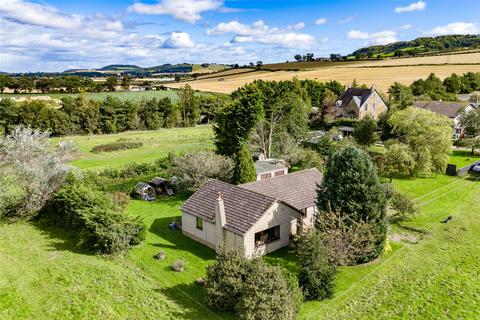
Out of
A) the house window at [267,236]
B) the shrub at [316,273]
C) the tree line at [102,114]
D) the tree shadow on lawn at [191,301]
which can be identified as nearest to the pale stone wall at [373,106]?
the tree line at [102,114]

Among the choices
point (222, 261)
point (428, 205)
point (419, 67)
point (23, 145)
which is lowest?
point (428, 205)

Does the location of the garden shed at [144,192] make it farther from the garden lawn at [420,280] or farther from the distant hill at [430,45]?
the distant hill at [430,45]

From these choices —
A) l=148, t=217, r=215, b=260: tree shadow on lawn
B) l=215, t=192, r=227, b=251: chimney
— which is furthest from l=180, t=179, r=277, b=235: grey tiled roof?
l=148, t=217, r=215, b=260: tree shadow on lawn

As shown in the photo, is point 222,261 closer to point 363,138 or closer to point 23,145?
point 23,145

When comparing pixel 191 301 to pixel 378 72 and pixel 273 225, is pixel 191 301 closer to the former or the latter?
pixel 273 225

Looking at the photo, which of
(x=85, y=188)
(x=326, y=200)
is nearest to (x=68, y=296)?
(x=85, y=188)

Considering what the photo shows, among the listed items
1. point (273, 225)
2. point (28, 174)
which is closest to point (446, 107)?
point (273, 225)
